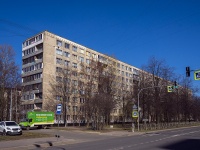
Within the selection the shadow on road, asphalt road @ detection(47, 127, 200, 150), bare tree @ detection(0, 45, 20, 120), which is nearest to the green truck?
bare tree @ detection(0, 45, 20, 120)

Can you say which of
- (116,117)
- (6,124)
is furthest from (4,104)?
(116,117)

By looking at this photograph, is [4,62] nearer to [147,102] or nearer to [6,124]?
[6,124]

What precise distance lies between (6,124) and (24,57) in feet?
154

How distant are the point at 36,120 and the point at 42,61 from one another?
2541 cm

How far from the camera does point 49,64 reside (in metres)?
66.2

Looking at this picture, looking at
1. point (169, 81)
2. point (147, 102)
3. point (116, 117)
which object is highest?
point (169, 81)

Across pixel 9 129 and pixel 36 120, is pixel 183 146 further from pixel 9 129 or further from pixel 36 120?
pixel 36 120

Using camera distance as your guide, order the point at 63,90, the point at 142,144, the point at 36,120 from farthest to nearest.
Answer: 1. the point at 63,90
2. the point at 36,120
3. the point at 142,144

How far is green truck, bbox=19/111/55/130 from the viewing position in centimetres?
4269

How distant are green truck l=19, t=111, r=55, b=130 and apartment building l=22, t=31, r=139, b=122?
56.6 ft

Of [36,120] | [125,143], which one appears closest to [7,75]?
[36,120]

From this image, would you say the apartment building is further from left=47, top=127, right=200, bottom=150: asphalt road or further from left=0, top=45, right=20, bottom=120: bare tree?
left=47, top=127, right=200, bottom=150: asphalt road

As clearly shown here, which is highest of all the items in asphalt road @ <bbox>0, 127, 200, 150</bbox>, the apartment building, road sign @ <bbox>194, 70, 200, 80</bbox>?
the apartment building

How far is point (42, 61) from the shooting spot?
6550 cm
